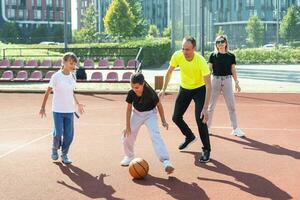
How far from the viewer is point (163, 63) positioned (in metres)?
38.6

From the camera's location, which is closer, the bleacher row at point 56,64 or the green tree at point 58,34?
the bleacher row at point 56,64

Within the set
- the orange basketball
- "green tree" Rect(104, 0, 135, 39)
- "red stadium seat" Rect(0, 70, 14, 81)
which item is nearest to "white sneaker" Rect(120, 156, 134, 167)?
the orange basketball

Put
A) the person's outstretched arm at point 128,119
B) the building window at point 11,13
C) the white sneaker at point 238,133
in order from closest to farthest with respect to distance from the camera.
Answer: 1. the person's outstretched arm at point 128,119
2. the white sneaker at point 238,133
3. the building window at point 11,13

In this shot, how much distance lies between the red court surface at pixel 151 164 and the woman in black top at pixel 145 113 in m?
0.36

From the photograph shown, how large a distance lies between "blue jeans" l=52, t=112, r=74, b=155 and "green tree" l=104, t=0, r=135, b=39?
58.8m

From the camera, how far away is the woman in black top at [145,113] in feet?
24.0

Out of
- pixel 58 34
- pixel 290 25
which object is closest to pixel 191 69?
pixel 290 25

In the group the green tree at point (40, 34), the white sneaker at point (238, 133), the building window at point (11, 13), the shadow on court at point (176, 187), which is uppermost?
the building window at point (11, 13)

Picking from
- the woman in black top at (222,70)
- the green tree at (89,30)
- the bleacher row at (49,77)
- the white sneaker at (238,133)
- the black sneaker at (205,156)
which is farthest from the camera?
the green tree at (89,30)

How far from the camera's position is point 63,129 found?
27.6ft

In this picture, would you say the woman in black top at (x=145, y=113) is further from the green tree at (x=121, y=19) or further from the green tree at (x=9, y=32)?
the green tree at (x=9, y=32)

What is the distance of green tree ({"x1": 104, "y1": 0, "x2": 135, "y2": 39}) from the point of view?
6638 centimetres

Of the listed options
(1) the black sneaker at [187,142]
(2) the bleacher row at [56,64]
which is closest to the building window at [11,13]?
(2) the bleacher row at [56,64]

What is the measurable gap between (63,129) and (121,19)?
193 feet
